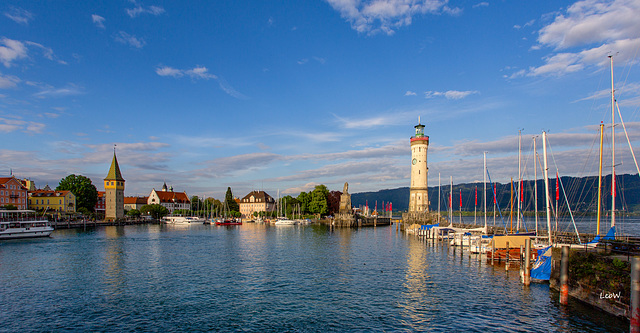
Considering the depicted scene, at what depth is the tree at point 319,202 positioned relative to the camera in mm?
148875

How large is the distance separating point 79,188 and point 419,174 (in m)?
115

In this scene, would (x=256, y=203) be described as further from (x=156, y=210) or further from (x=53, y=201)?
Result: (x=53, y=201)

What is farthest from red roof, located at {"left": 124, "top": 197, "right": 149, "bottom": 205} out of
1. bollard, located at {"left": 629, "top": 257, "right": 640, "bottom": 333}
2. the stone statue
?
bollard, located at {"left": 629, "top": 257, "right": 640, "bottom": 333}

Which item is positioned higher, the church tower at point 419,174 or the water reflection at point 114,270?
the church tower at point 419,174

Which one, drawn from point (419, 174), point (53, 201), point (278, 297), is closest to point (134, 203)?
point (53, 201)

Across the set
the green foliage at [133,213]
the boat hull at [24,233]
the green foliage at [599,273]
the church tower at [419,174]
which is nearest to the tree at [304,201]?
the green foliage at [133,213]

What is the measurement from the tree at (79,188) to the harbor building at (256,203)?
74.1 meters

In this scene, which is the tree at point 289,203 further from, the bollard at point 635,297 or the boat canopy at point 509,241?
the bollard at point 635,297

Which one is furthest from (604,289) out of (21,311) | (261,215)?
(261,215)

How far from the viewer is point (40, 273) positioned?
115ft

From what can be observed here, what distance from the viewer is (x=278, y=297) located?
26.6m

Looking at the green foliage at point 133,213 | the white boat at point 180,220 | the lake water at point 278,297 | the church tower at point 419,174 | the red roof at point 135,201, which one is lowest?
the white boat at point 180,220

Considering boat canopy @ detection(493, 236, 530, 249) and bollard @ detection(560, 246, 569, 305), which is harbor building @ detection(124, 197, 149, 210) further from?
bollard @ detection(560, 246, 569, 305)

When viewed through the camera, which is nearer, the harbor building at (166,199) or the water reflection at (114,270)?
the water reflection at (114,270)
